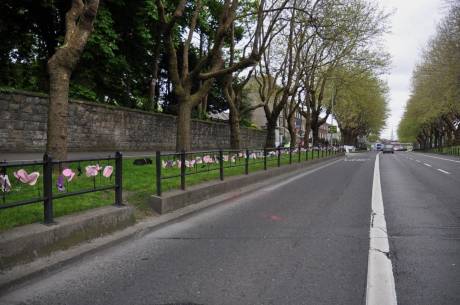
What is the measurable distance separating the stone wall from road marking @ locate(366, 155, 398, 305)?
40.7 ft

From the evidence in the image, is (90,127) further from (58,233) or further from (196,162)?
(58,233)

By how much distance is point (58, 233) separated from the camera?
5.45 meters

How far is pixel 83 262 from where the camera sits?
522 centimetres

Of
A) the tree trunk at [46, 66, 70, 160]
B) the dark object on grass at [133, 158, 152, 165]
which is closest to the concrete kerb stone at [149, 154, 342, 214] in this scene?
the tree trunk at [46, 66, 70, 160]

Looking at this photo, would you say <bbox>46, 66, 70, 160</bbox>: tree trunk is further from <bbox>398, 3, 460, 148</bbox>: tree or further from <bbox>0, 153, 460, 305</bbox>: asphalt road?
<bbox>398, 3, 460, 148</bbox>: tree

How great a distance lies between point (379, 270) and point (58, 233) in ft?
12.1

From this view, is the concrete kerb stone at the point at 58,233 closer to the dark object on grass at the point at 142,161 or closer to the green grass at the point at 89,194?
the green grass at the point at 89,194

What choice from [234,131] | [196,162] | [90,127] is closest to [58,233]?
[196,162]

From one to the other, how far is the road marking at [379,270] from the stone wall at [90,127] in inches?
489

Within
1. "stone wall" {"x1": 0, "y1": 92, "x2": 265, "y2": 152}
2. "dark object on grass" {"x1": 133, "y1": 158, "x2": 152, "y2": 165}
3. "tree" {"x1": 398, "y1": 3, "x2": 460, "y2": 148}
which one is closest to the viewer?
"dark object on grass" {"x1": 133, "y1": 158, "x2": 152, "y2": 165}

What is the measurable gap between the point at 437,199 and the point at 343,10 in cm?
1371

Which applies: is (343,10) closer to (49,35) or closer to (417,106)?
(49,35)

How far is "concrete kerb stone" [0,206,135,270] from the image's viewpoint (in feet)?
15.5

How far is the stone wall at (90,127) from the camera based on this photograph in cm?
1516
